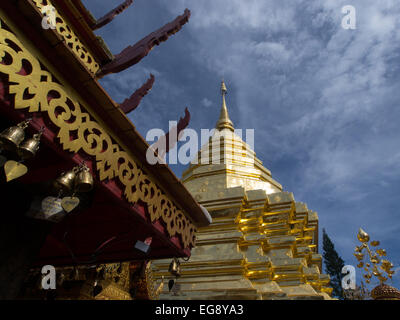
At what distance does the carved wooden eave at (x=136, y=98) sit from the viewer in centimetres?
468

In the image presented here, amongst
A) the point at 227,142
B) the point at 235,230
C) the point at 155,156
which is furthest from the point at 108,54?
the point at 227,142

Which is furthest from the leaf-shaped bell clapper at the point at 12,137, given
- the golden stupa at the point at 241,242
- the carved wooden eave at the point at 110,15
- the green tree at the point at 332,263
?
the green tree at the point at 332,263

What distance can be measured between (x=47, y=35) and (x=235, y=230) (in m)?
7.12

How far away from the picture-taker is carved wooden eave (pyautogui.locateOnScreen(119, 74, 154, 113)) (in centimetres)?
468

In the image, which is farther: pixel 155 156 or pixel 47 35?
pixel 155 156

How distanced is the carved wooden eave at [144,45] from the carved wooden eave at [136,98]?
1.23 ft

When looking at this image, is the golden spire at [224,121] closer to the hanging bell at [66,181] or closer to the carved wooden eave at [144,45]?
the carved wooden eave at [144,45]

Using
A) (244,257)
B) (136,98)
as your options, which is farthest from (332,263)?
(136,98)

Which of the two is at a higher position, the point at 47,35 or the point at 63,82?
the point at 47,35

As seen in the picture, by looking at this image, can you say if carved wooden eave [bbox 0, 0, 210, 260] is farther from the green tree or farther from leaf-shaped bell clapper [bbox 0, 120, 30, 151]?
the green tree

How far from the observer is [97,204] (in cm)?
311

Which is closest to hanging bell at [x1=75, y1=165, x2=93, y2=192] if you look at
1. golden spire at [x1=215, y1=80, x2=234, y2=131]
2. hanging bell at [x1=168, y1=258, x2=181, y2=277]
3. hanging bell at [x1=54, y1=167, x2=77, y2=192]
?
hanging bell at [x1=54, y1=167, x2=77, y2=192]

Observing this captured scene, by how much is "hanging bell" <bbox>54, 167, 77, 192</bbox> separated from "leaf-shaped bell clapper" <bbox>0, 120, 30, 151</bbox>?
0.41m
